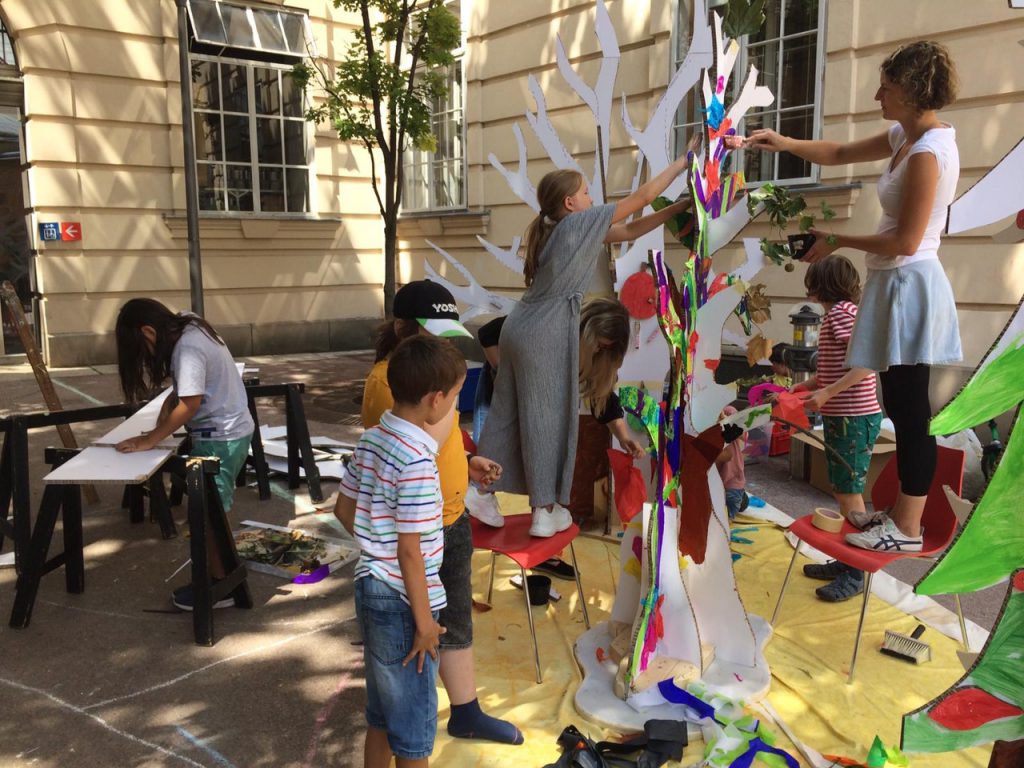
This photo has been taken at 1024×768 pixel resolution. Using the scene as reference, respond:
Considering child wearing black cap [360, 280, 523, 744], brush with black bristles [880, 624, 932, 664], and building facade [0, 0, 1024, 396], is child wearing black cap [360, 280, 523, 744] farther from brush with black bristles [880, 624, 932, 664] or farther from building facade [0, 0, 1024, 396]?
building facade [0, 0, 1024, 396]

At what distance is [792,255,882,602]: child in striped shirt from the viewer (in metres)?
3.49

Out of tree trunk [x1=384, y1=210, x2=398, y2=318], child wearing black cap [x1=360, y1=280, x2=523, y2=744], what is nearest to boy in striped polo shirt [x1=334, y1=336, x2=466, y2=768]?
child wearing black cap [x1=360, y1=280, x2=523, y2=744]

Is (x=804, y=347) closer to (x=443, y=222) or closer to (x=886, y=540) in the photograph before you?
(x=886, y=540)

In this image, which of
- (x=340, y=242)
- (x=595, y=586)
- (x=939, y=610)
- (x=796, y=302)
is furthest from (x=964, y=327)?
(x=340, y=242)

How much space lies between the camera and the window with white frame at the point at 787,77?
6.68 m

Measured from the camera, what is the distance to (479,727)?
98.3 inches

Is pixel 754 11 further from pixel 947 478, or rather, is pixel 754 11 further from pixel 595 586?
pixel 595 586

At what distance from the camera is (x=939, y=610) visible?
134 inches

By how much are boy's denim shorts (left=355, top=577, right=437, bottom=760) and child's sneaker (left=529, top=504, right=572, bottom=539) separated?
965 millimetres

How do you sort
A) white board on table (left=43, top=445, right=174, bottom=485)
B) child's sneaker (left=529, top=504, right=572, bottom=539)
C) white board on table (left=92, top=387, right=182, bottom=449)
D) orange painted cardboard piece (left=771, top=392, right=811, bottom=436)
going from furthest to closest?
1. white board on table (left=92, top=387, right=182, bottom=449)
2. white board on table (left=43, top=445, right=174, bottom=485)
3. child's sneaker (left=529, top=504, right=572, bottom=539)
4. orange painted cardboard piece (left=771, top=392, right=811, bottom=436)

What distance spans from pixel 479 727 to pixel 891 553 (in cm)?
151

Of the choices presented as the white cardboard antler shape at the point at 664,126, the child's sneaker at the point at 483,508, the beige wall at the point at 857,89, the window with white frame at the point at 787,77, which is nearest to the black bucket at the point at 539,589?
the child's sneaker at the point at 483,508

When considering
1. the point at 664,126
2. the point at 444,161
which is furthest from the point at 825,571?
the point at 444,161

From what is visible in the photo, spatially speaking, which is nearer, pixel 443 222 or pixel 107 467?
pixel 107 467
